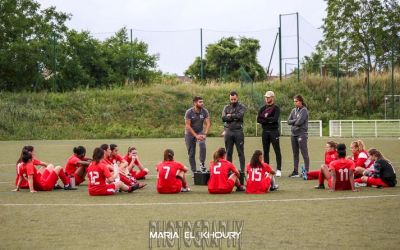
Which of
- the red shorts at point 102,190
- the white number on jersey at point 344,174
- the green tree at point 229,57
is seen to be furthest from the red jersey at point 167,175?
the green tree at point 229,57

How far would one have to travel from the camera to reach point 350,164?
42.8 ft

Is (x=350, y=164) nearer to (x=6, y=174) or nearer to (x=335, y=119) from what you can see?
(x=6, y=174)

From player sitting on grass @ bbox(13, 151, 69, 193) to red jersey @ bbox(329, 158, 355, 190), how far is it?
5.59 metres

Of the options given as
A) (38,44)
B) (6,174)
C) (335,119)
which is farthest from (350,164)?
(38,44)

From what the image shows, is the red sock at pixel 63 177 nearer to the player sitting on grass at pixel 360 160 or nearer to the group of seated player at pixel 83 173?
the group of seated player at pixel 83 173

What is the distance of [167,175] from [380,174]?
4220mm

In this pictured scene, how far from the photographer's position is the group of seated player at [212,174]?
13.1 metres

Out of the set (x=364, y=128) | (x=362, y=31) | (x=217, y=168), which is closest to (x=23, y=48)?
(x=364, y=128)

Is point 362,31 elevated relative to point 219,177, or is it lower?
elevated

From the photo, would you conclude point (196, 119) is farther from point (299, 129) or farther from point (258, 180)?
point (258, 180)

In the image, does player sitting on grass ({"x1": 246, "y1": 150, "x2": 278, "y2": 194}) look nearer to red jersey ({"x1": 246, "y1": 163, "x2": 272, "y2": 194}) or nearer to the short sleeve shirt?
red jersey ({"x1": 246, "y1": 163, "x2": 272, "y2": 194})

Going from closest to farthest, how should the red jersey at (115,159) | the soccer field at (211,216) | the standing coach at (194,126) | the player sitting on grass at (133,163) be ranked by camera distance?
the soccer field at (211,216) → the red jersey at (115,159) → the player sitting on grass at (133,163) → the standing coach at (194,126)

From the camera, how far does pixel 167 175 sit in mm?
13289

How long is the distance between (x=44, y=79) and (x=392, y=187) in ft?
119
